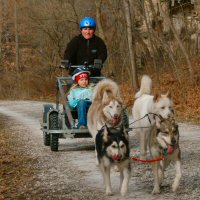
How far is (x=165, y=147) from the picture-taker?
6324 millimetres

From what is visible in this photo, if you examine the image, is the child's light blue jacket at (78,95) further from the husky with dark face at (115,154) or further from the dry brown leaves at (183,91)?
the dry brown leaves at (183,91)

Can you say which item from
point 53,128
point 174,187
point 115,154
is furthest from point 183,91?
point 115,154

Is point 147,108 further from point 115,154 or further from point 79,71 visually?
point 115,154

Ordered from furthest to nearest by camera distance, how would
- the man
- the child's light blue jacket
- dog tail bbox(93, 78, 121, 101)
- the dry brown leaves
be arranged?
the dry brown leaves < the man < the child's light blue jacket < dog tail bbox(93, 78, 121, 101)

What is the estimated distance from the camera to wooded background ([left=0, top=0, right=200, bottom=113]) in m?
24.9

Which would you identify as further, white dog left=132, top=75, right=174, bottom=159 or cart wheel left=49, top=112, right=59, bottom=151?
cart wheel left=49, top=112, right=59, bottom=151

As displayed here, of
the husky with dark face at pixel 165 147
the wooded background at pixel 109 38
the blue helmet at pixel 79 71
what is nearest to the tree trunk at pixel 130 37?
the wooded background at pixel 109 38

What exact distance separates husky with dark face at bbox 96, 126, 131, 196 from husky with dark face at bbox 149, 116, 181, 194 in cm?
32

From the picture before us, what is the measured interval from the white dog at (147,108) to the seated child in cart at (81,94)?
1.09 metres

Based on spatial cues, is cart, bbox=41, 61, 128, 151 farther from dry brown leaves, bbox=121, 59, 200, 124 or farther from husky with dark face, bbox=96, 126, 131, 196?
dry brown leaves, bbox=121, 59, 200, 124

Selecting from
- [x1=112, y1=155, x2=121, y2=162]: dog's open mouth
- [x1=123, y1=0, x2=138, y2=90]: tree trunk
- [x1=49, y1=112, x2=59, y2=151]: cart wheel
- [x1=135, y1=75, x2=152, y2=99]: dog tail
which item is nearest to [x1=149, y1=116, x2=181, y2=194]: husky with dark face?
[x1=112, y1=155, x2=121, y2=162]: dog's open mouth

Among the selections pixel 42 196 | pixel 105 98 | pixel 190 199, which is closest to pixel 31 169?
pixel 105 98

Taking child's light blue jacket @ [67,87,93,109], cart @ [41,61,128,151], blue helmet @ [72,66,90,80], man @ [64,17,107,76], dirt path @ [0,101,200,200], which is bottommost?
dirt path @ [0,101,200,200]

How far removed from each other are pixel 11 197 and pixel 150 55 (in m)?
21.9
